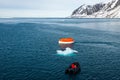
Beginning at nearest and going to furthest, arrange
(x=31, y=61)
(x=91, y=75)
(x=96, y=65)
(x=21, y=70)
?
(x=91, y=75) → (x=21, y=70) → (x=96, y=65) → (x=31, y=61)

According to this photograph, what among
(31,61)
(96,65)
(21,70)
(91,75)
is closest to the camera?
(91,75)

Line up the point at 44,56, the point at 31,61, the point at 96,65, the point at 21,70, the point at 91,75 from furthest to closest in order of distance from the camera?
the point at 44,56
the point at 31,61
the point at 96,65
the point at 21,70
the point at 91,75

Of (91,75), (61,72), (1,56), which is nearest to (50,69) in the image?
(61,72)

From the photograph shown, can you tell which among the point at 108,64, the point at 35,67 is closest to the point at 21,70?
the point at 35,67

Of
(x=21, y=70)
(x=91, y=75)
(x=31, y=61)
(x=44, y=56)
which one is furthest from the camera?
(x=44, y=56)

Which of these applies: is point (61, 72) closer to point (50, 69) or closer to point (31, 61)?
point (50, 69)

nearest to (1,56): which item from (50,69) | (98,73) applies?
(50,69)

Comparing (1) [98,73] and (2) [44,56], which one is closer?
(1) [98,73]

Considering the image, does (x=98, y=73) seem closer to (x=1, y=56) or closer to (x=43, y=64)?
(x=43, y=64)

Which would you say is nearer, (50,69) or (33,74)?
(33,74)
